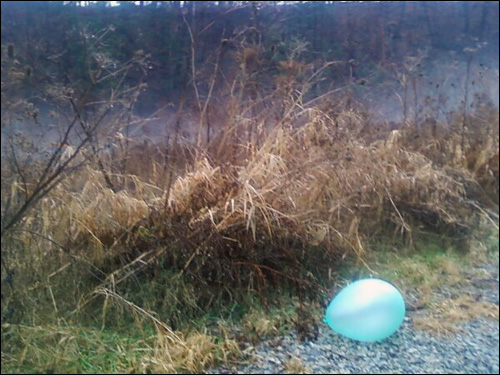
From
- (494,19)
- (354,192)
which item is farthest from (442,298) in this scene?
(494,19)

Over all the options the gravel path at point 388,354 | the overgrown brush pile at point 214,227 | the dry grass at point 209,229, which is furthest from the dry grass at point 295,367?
the overgrown brush pile at point 214,227

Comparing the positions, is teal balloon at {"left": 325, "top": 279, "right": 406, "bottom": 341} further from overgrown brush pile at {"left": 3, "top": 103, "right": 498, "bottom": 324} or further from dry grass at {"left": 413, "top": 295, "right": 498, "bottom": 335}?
overgrown brush pile at {"left": 3, "top": 103, "right": 498, "bottom": 324}

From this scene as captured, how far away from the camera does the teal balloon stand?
4.97 meters

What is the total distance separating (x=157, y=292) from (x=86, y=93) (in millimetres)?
1716

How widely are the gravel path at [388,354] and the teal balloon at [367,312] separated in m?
0.08

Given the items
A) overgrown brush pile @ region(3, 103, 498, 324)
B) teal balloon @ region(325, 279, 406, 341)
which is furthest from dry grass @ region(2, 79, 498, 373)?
teal balloon @ region(325, 279, 406, 341)

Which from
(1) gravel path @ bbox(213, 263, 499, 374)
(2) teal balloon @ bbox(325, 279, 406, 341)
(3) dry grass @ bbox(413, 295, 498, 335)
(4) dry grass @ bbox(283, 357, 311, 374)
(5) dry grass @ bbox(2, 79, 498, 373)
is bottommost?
(3) dry grass @ bbox(413, 295, 498, 335)

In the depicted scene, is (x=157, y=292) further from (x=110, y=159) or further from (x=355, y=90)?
(x=355, y=90)

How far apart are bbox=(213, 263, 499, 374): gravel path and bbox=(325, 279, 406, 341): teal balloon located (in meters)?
0.08

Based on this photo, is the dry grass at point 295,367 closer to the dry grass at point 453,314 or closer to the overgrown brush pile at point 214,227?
the overgrown brush pile at point 214,227

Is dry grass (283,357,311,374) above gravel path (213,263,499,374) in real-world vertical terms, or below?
above

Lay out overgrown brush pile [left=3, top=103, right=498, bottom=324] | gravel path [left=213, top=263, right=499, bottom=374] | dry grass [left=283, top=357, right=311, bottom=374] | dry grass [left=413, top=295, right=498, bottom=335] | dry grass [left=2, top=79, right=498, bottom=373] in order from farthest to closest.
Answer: dry grass [left=413, top=295, right=498, bottom=335], overgrown brush pile [left=3, top=103, right=498, bottom=324], dry grass [left=2, top=79, right=498, bottom=373], gravel path [left=213, top=263, right=499, bottom=374], dry grass [left=283, top=357, right=311, bottom=374]

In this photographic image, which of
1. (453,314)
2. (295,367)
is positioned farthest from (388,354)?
(453,314)

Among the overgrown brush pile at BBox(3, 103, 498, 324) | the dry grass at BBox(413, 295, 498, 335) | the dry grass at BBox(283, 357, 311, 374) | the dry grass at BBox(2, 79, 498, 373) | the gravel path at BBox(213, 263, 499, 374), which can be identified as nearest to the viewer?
the dry grass at BBox(283, 357, 311, 374)
